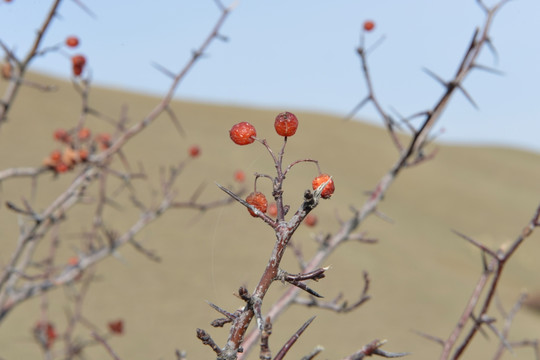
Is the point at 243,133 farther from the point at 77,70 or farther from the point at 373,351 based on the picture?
the point at 77,70

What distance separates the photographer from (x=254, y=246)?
23.2 metres

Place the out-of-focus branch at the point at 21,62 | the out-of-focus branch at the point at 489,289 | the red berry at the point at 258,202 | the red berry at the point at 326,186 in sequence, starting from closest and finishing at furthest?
1. the red berry at the point at 326,186
2. the red berry at the point at 258,202
3. the out-of-focus branch at the point at 489,289
4. the out-of-focus branch at the point at 21,62

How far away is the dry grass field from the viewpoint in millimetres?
15820

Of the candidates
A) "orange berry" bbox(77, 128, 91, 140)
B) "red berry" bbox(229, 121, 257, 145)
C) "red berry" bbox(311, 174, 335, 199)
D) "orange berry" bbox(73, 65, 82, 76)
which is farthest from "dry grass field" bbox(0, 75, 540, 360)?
"orange berry" bbox(73, 65, 82, 76)

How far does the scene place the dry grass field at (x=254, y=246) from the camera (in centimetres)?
1582

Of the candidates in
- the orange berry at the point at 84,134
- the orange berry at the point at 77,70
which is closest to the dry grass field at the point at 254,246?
the orange berry at the point at 84,134

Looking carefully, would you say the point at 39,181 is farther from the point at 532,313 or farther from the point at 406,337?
the point at 532,313

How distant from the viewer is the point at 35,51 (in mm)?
3014

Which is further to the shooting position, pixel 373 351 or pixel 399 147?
pixel 399 147

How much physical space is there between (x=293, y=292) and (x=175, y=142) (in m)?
32.5

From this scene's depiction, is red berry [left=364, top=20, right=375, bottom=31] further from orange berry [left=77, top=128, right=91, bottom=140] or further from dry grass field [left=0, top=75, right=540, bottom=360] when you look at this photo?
orange berry [left=77, top=128, right=91, bottom=140]

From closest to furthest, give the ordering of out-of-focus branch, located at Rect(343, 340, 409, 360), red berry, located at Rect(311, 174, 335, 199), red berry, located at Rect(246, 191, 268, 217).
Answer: red berry, located at Rect(311, 174, 335, 199) → red berry, located at Rect(246, 191, 268, 217) → out-of-focus branch, located at Rect(343, 340, 409, 360)

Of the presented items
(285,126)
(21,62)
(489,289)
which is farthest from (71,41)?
(285,126)

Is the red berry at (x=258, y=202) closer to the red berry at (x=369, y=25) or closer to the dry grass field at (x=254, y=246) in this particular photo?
the dry grass field at (x=254, y=246)
